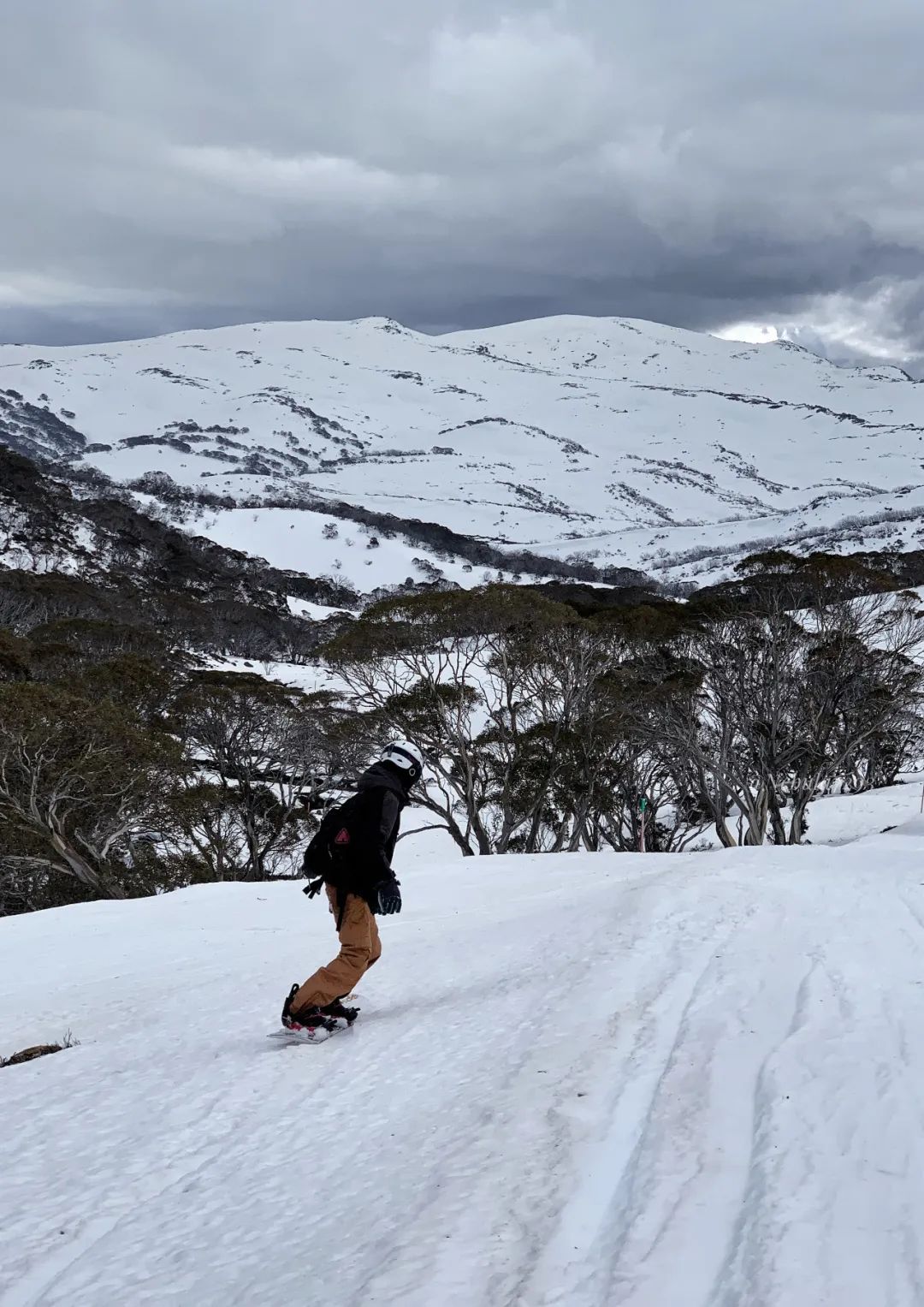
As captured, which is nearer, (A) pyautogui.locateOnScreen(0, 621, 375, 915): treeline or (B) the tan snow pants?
(B) the tan snow pants

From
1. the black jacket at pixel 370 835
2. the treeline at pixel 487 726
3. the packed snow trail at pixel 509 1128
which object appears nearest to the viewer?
the packed snow trail at pixel 509 1128

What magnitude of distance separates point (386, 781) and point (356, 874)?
592 mm

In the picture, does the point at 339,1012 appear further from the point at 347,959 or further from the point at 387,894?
the point at 387,894

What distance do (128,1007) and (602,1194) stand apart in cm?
461

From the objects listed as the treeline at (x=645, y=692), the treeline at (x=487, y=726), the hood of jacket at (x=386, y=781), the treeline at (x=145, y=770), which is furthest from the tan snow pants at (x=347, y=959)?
the treeline at (x=645, y=692)

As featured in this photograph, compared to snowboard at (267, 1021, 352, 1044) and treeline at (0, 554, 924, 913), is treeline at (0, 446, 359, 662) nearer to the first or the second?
treeline at (0, 554, 924, 913)

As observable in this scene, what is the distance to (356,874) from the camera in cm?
511

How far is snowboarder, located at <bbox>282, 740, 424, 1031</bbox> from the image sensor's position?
5035 mm

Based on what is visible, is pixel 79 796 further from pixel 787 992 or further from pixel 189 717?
pixel 787 992

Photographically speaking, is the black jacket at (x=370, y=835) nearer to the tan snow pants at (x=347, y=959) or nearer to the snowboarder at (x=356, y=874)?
the snowboarder at (x=356, y=874)

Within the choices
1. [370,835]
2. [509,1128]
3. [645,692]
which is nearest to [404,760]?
[370,835]

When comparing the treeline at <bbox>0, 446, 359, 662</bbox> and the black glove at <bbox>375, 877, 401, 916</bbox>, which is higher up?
the treeline at <bbox>0, 446, 359, 662</bbox>

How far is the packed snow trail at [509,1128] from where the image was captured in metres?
2.78

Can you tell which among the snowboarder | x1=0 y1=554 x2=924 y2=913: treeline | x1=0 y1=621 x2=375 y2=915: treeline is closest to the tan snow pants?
the snowboarder
